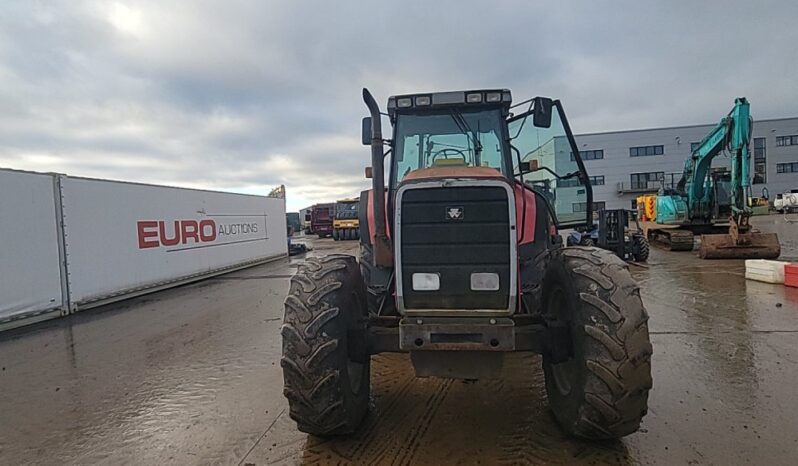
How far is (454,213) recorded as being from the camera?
272 centimetres

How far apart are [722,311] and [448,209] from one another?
546cm

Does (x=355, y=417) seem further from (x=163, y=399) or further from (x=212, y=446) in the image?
(x=163, y=399)

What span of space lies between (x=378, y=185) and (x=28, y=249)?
281 inches

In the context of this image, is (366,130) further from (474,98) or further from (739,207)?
Result: (739,207)

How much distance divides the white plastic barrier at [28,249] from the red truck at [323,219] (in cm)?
2437

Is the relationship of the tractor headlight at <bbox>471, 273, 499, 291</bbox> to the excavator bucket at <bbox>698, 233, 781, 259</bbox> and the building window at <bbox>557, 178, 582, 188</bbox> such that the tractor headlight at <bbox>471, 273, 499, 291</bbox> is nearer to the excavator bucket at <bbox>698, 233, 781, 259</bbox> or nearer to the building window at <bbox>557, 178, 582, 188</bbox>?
the building window at <bbox>557, 178, 582, 188</bbox>

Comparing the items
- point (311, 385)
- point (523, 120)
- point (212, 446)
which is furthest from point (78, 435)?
point (523, 120)

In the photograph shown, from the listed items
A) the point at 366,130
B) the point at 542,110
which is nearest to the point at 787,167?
the point at 542,110

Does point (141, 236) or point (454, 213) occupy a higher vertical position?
point (454, 213)

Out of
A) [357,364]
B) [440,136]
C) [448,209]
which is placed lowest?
[357,364]

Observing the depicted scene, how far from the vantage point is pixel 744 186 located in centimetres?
1113

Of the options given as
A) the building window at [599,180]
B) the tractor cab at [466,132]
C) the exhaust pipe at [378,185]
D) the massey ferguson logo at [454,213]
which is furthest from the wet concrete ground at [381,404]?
the building window at [599,180]

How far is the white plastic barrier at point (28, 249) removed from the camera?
6.80m

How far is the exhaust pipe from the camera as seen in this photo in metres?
2.97
